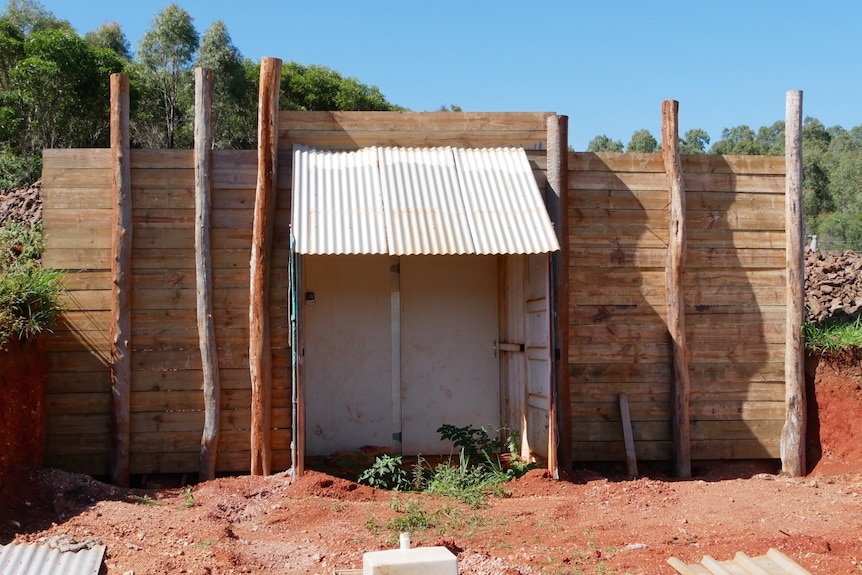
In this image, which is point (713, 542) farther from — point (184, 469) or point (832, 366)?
point (184, 469)

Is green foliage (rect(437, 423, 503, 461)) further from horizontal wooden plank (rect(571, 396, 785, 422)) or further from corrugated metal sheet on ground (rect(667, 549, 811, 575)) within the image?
corrugated metal sheet on ground (rect(667, 549, 811, 575))

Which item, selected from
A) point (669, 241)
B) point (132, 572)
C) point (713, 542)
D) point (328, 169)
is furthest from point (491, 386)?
point (132, 572)

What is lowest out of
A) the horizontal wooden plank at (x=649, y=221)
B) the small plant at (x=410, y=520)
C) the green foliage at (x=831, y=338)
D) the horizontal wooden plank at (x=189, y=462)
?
the small plant at (x=410, y=520)

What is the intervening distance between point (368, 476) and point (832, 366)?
4954mm

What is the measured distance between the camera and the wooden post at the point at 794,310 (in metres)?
8.77

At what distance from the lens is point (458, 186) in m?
8.34

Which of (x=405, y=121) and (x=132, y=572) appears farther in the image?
(x=405, y=121)

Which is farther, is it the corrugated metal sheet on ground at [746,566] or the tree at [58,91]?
the tree at [58,91]

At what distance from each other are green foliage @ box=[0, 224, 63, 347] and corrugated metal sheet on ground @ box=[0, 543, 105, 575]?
203 centimetres

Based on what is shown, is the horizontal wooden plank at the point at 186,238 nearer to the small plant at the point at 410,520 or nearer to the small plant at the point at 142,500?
the small plant at the point at 142,500

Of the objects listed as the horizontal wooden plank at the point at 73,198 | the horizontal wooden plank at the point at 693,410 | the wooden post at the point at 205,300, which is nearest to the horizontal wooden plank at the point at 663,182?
the horizontal wooden plank at the point at 693,410

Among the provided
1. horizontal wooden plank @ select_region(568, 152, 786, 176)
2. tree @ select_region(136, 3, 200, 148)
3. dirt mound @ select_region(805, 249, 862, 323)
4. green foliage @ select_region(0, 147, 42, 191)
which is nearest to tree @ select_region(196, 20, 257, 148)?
tree @ select_region(136, 3, 200, 148)

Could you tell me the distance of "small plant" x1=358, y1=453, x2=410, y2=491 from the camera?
7.87 m

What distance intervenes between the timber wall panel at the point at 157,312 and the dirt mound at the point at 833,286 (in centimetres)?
689
